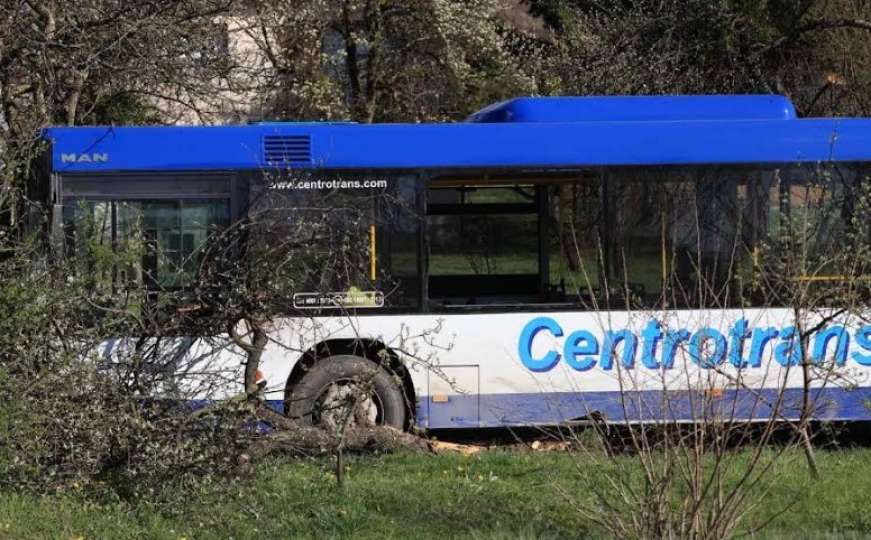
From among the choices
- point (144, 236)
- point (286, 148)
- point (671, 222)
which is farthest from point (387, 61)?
Answer: point (144, 236)

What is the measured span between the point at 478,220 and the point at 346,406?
2.78 meters

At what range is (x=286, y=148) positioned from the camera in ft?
33.4

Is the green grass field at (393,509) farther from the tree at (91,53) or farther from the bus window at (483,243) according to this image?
the tree at (91,53)

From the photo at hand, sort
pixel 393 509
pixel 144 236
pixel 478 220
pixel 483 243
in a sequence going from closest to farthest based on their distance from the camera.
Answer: pixel 393 509 → pixel 144 236 → pixel 478 220 → pixel 483 243

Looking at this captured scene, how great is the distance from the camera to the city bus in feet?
32.4

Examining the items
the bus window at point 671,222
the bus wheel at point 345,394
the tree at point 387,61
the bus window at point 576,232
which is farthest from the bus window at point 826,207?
the tree at point 387,61

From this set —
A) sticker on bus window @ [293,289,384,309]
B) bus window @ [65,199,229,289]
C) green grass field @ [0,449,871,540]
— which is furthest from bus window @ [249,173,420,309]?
green grass field @ [0,449,871,540]

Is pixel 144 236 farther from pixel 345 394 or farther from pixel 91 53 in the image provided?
pixel 91 53

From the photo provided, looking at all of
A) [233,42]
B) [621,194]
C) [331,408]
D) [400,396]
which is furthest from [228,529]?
[233,42]

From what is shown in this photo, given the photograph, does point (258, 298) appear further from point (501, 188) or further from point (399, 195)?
point (501, 188)

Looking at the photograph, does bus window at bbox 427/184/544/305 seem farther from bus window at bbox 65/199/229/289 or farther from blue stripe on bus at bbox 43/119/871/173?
bus window at bbox 65/199/229/289

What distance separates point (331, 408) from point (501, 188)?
3177 mm

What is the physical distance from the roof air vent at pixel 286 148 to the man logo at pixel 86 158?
4.24ft

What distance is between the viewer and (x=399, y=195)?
1016 cm
